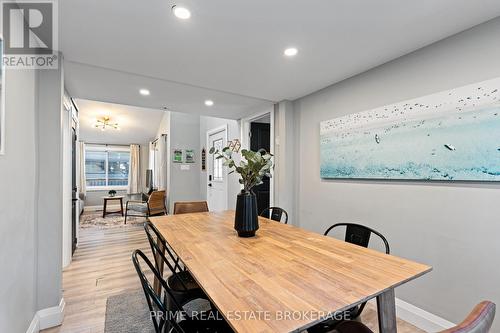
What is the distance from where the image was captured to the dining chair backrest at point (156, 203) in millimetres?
5261

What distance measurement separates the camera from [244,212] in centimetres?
162

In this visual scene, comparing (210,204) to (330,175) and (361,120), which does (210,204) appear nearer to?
(330,175)

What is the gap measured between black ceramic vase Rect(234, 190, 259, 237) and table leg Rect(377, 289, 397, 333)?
0.82 m

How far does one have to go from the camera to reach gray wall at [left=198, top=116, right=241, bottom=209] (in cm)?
441

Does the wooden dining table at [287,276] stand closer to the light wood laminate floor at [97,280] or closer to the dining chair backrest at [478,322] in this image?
the dining chair backrest at [478,322]

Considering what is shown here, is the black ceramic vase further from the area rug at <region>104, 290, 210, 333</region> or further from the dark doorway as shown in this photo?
the dark doorway

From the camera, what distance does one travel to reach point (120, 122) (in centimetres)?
663

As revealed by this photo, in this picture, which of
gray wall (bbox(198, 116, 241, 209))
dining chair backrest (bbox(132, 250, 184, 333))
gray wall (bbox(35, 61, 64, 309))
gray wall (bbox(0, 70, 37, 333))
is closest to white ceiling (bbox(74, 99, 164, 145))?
gray wall (bbox(198, 116, 241, 209))

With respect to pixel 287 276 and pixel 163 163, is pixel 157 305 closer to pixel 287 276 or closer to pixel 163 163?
pixel 287 276

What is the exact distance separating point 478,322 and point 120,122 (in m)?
7.58

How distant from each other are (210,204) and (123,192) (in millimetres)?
4221

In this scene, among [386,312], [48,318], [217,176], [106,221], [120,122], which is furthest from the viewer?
[120,122]

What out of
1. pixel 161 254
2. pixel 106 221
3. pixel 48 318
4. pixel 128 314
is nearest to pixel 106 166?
pixel 106 221

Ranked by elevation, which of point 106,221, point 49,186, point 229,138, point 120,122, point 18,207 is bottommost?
point 106,221
